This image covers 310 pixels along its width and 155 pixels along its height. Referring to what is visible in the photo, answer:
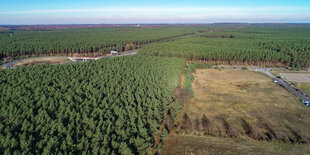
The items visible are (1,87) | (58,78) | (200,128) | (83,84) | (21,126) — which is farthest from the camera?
(58,78)

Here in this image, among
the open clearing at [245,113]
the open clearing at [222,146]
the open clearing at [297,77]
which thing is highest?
the open clearing at [297,77]

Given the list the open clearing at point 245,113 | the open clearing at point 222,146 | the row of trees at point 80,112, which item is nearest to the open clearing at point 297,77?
the open clearing at point 245,113

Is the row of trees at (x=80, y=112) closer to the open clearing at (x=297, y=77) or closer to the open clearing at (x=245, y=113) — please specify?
the open clearing at (x=245, y=113)

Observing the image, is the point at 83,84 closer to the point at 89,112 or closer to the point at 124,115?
the point at 89,112

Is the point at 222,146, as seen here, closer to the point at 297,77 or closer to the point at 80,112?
the point at 80,112

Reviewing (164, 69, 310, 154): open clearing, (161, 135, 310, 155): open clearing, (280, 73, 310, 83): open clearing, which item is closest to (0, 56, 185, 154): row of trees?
(161, 135, 310, 155): open clearing

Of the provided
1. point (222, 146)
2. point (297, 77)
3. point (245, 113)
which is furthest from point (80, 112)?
point (297, 77)

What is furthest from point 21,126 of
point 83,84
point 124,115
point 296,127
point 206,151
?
point 296,127
